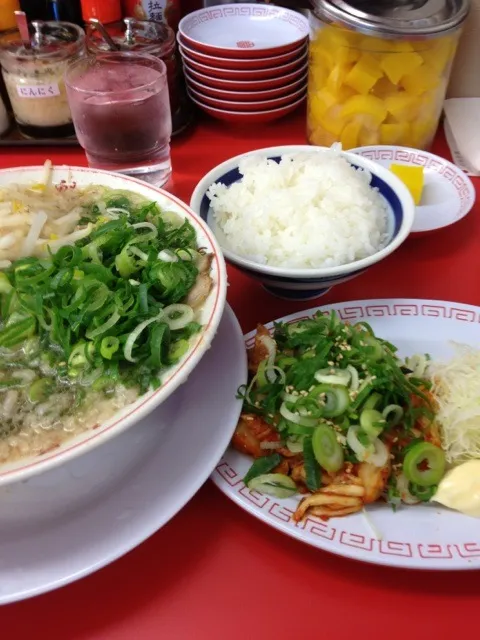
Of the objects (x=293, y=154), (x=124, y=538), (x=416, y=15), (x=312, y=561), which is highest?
(x=416, y=15)

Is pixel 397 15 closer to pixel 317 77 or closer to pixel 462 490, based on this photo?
pixel 317 77

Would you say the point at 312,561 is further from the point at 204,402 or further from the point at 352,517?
the point at 204,402

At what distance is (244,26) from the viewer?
80.7 inches

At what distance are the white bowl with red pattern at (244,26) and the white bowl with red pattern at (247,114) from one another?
0.67 ft

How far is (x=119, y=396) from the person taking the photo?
33.9 inches

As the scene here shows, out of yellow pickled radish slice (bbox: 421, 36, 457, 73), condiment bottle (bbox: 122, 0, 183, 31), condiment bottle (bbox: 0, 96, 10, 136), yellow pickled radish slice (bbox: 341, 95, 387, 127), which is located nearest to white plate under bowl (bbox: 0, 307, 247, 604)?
yellow pickled radish slice (bbox: 341, 95, 387, 127)

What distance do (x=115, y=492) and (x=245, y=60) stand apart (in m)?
1.40

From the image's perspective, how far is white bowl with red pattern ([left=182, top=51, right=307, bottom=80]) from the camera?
1.79 metres

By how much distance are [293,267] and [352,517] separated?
0.56 metres

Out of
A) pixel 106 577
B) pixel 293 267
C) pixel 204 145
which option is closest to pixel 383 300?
Result: pixel 293 267

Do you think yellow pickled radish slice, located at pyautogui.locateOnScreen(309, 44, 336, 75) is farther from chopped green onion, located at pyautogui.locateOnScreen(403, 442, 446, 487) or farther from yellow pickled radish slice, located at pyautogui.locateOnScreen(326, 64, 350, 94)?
chopped green onion, located at pyautogui.locateOnScreen(403, 442, 446, 487)

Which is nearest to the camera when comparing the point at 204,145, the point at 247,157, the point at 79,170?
the point at 79,170

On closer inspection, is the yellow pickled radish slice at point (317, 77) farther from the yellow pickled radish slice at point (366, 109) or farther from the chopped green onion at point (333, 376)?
the chopped green onion at point (333, 376)

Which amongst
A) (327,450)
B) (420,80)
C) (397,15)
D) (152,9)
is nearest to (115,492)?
(327,450)
